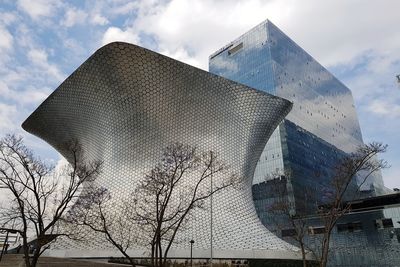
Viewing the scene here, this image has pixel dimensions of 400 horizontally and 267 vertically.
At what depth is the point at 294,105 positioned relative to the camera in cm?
7450

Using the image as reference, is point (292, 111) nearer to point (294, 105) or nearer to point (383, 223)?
point (294, 105)

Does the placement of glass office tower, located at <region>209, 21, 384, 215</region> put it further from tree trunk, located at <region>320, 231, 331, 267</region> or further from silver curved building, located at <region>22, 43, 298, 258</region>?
tree trunk, located at <region>320, 231, 331, 267</region>

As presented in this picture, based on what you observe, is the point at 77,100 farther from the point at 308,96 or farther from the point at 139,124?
the point at 308,96

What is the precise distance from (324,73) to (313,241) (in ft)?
212

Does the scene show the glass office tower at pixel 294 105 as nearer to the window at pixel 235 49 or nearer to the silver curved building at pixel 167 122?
the window at pixel 235 49

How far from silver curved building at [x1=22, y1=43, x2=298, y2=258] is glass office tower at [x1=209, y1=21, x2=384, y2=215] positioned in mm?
27011

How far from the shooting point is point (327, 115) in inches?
3546

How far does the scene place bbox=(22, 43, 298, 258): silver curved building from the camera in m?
28.8

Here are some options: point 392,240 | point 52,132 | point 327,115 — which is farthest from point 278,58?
point 52,132

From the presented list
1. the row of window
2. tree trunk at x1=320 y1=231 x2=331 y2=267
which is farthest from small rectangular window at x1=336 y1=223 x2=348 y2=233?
tree trunk at x1=320 y1=231 x2=331 y2=267

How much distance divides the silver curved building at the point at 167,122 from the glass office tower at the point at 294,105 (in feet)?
88.6

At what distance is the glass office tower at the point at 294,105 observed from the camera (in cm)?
6450

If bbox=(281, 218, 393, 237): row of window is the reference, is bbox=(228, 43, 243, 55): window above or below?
above

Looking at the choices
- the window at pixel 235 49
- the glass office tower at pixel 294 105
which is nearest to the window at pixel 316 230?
the glass office tower at pixel 294 105
